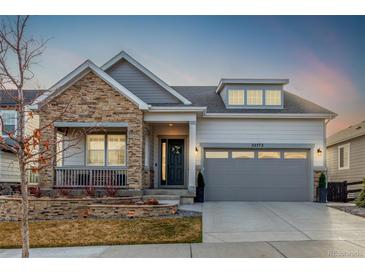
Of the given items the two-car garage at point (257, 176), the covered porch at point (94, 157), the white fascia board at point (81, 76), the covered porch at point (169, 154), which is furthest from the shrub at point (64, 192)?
the two-car garage at point (257, 176)

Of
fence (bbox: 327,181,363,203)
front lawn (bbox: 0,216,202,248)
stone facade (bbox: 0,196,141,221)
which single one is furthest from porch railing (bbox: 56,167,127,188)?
fence (bbox: 327,181,363,203)

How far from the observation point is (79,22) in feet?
33.9

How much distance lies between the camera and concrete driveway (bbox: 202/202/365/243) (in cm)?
880

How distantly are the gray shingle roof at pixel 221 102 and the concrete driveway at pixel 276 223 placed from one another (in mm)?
3673

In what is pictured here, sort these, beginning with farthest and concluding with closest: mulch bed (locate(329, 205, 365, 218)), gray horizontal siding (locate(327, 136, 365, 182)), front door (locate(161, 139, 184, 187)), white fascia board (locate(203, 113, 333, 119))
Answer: gray horizontal siding (locate(327, 136, 365, 182)) < front door (locate(161, 139, 184, 187)) < white fascia board (locate(203, 113, 333, 119)) < mulch bed (locate(329, 205, 365, 218))

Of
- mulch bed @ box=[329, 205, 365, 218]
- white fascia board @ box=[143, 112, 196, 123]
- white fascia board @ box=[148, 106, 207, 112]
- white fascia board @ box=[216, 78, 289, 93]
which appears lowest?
mulch bed @ box=[329, 205, 365, 218]

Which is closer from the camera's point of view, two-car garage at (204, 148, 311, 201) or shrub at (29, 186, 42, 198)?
shrub at (29, 186, 42, 198)

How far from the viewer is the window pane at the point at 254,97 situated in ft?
52.4

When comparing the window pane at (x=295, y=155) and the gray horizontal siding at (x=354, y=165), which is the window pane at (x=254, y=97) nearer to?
the window pane at (x=295, y=155)

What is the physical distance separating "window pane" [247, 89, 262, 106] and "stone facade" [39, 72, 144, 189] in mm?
4689

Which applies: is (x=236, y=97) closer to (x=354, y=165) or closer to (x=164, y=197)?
(x=164, y=197)

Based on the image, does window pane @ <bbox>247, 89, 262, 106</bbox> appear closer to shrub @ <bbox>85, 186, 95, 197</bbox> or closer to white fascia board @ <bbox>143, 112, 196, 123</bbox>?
white fascia board @ <bbox>143, 112, 196, 123</bbox>
